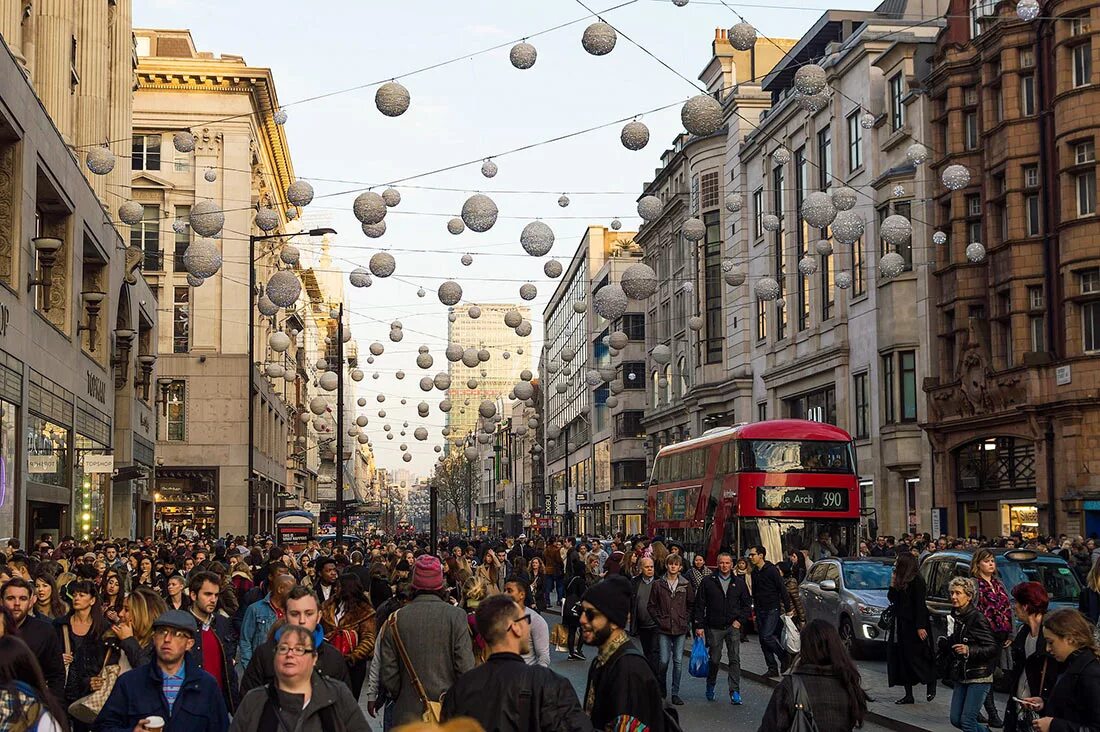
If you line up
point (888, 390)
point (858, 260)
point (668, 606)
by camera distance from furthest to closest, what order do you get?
1. point (858, 260)
2. point (888, 390)
3. point (668, 606)

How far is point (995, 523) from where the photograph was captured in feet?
149

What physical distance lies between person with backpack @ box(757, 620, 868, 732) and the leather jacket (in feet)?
19.4

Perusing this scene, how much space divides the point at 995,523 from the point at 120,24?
102ft

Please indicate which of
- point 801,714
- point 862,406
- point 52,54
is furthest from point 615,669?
point 862,406

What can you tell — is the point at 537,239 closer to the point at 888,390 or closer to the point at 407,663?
the point at 407,663

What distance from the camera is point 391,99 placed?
22312 mm

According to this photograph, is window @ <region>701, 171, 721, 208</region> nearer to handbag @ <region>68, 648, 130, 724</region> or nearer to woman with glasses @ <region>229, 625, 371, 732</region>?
handbag @ <region>68, 648, 130, 724</region>

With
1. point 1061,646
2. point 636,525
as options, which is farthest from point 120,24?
point 636,525

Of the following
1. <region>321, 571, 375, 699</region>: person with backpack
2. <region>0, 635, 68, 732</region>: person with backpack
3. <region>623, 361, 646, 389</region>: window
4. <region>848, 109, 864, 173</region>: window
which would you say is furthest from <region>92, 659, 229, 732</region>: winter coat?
<region>623, 361, 646, 389</region>: window

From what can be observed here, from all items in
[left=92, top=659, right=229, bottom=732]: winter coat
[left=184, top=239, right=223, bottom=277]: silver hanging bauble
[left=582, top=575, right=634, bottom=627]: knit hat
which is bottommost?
[left=92, top=659, right=229, bottom=732]: winter coat

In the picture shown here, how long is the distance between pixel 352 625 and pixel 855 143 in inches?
1839

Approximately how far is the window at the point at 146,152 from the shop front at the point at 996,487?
41.8 meters

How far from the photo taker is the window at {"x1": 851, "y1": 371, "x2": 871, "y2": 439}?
179 ft

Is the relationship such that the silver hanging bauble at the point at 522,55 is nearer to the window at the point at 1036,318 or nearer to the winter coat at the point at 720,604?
the winter coat at the point at 720,604
